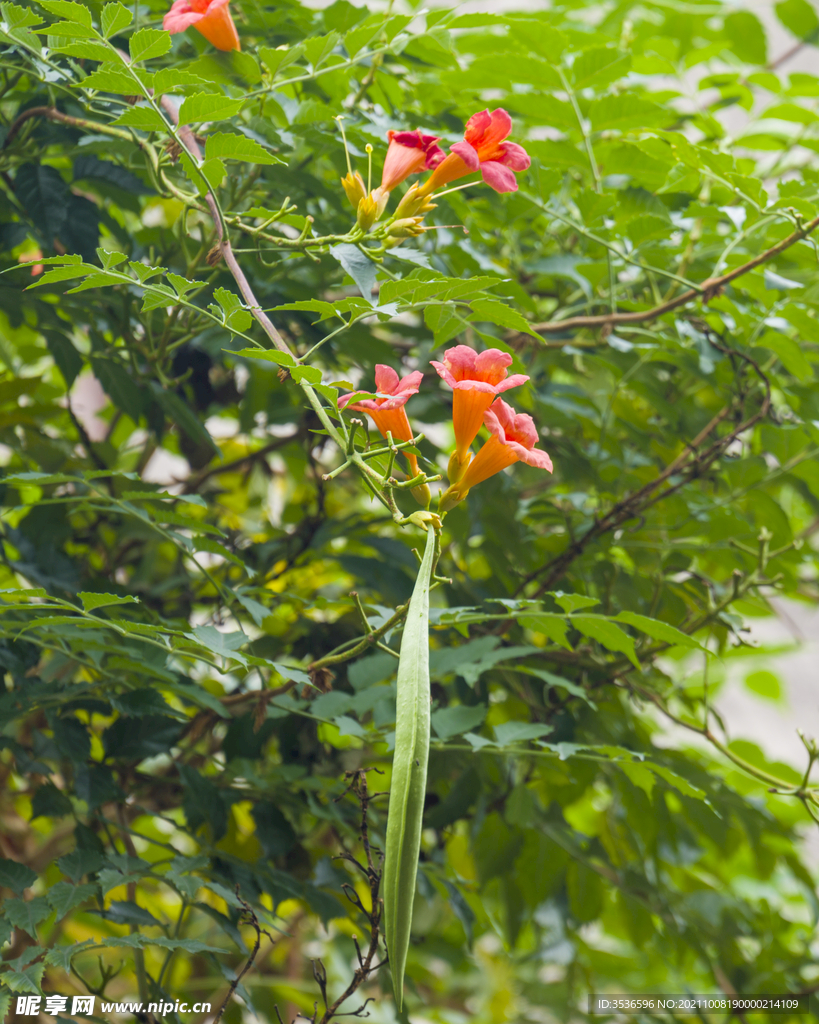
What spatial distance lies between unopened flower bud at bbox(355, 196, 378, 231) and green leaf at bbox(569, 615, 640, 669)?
343mm

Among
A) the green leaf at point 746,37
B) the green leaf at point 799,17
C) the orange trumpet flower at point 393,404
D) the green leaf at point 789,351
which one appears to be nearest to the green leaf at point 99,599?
the orange trumpet flower at point 393,404

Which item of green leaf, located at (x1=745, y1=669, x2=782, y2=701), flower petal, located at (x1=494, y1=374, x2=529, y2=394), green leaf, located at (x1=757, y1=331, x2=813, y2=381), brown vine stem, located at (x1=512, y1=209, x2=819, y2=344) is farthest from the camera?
green leaf, located at (x1=745, y1=669, x2=782, y2=701)

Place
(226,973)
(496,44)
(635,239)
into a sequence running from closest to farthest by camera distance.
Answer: (226,973) → (635,239) → (496,44)

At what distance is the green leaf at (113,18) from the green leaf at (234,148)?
108 millimetres

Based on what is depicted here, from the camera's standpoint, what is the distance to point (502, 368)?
49 cm

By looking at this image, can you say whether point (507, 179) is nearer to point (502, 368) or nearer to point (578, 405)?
point (502, 368)

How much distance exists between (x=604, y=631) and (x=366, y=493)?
1.38 feet

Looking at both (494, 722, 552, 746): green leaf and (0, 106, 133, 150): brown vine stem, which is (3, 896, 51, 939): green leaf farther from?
(0, 106, 133, 150): brown vine stem

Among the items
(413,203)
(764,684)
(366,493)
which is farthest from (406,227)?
(764,684)

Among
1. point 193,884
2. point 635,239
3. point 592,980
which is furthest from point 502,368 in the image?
point 592,980

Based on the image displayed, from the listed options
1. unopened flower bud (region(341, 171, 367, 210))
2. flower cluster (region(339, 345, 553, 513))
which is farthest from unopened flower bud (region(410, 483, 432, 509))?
unopened flower bud (region(341, 171, 367, 210))

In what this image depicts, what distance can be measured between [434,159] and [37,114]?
391 mm

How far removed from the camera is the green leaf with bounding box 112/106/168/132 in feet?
1.62

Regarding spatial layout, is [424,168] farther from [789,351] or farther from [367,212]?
[789,351]
